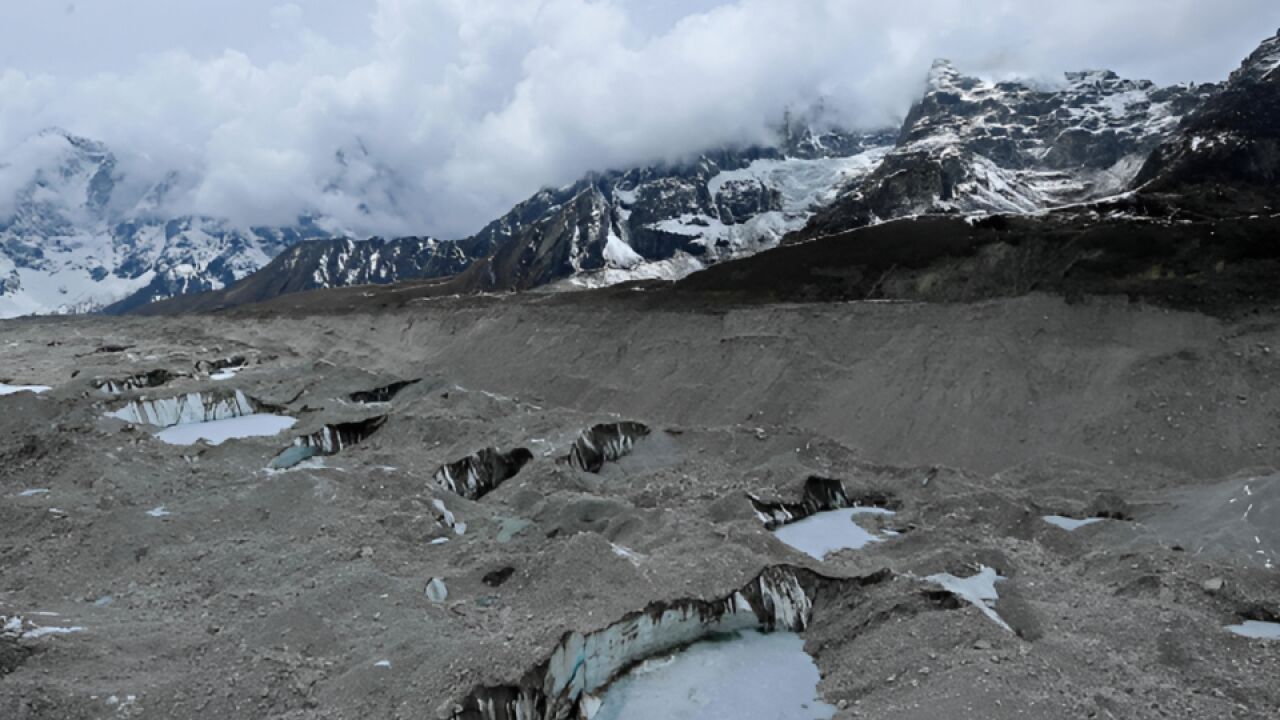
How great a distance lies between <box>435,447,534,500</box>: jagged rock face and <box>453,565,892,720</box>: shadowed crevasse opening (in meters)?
10.1

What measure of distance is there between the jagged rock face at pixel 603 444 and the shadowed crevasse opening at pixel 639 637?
401 inches

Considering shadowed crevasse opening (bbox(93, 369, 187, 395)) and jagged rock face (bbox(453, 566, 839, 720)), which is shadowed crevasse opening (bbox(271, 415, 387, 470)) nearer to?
shadowed crevasse opening (bbox(93, 369, 187, 395))

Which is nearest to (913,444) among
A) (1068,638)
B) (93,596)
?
(1068,638)

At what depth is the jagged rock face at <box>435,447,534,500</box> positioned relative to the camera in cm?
2258

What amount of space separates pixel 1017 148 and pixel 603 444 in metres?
169

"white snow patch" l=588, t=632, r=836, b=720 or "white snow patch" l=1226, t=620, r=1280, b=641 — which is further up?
"white snow patch" l=1226, t=620, r=1280, b=641

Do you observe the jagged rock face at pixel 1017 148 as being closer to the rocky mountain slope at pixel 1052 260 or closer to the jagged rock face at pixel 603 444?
the rocky mountain slope at pixel 1052 260

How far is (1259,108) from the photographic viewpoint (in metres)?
84.9

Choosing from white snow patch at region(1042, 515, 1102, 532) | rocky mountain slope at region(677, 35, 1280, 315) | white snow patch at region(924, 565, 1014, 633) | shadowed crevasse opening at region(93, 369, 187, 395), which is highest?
rocky mountain slope at region(677, 35, 1280, 315)

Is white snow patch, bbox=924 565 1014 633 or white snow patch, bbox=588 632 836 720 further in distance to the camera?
white snow patch, bbox=924 565 1014 633

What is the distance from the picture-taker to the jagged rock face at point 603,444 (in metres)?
24.2

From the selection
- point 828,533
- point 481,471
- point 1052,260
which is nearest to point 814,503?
point 828,533

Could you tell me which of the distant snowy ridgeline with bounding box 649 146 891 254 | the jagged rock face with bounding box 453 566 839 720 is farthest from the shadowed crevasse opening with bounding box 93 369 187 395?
the distant snowy ridgeline with bounding box 649 146 891 254

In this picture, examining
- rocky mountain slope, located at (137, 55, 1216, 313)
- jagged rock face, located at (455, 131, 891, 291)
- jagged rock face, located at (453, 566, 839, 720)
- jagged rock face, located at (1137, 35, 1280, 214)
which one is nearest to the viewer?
jagged rock face, located at (453, 566, 839, 720)
